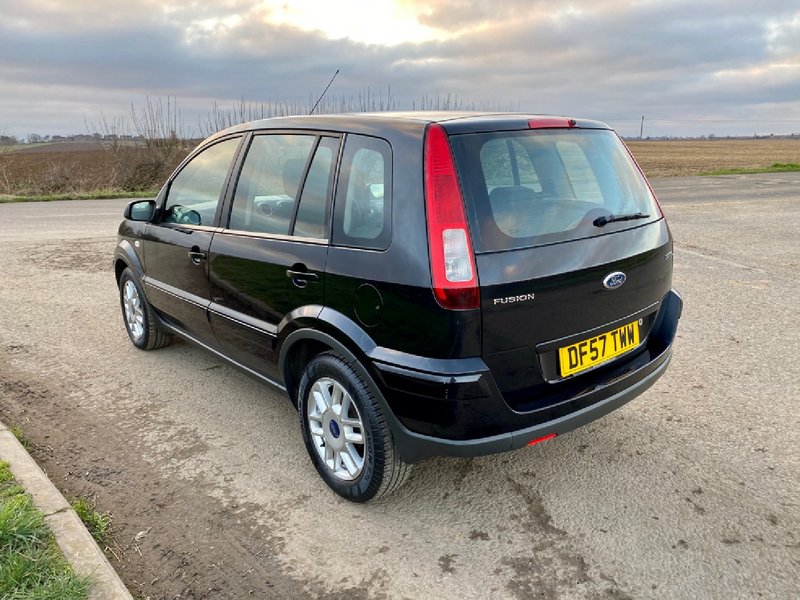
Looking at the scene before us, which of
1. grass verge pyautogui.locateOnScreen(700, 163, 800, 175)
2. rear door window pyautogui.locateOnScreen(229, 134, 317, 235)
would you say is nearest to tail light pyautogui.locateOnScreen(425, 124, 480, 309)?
rear door window pyautogui.locateOnScreen(229, 134, 317, 235)

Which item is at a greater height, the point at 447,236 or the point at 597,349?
the point at 447,236

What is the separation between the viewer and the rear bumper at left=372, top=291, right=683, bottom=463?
2.49 metres

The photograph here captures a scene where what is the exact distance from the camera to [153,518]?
289 centimetres

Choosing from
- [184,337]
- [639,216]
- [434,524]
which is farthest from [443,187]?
[184,337]

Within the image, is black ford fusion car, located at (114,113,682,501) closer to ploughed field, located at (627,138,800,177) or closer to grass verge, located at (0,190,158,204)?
grass verge, located at (0,190,158,204)

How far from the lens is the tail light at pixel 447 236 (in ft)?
8.04

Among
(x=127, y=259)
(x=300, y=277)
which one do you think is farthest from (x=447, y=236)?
(x=127, y=259)

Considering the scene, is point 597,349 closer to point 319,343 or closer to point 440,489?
Answer: point 440,489

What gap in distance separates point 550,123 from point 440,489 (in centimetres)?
183

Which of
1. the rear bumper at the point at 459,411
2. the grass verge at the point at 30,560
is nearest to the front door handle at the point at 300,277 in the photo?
the rear bumper at the point at 459,411

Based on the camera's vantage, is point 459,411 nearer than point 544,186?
Yes

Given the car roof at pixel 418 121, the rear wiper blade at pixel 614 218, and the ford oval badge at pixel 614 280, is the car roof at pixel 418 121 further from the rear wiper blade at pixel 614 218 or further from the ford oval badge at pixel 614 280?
the ford oval badge at pixel 614 280

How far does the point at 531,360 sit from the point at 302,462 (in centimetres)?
145

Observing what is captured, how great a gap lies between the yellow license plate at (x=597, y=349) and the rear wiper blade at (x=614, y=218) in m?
0.50
